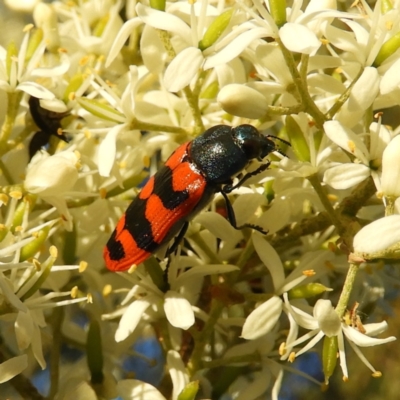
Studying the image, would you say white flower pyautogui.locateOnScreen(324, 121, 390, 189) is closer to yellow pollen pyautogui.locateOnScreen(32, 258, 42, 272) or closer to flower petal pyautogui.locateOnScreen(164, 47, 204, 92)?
flower petal pyautogui.locateOnScreen(164, 47, 204, 92)

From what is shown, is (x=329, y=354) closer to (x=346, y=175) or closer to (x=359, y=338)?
(x=359, y=338)

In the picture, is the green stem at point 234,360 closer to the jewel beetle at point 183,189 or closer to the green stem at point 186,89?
the jewel beetle at point 183,189

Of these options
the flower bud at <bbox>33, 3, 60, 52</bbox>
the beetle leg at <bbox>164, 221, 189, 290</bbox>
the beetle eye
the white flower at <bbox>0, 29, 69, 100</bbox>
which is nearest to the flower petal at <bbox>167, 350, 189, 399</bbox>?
the beetle leg at <bbox>164, 221, 189, 290</bbox>

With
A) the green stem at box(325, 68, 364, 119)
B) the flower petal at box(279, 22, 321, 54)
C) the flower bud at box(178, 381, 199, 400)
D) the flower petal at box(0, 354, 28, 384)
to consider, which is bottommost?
the flower bud at box(178, 381, 199, 400)

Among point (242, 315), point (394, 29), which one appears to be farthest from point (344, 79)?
point (242, 315)

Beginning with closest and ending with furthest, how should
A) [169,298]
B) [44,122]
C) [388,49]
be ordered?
[388,49] → [169,298] → [44,122]

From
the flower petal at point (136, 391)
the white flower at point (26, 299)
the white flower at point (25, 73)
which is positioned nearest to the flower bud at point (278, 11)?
the white flower at point (25, 73)

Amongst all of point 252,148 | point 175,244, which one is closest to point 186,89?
point 252,148

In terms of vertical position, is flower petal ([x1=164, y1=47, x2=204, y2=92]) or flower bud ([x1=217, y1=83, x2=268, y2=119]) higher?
flower petal ([x1=164, y1=47, x2=204, y2=92])
